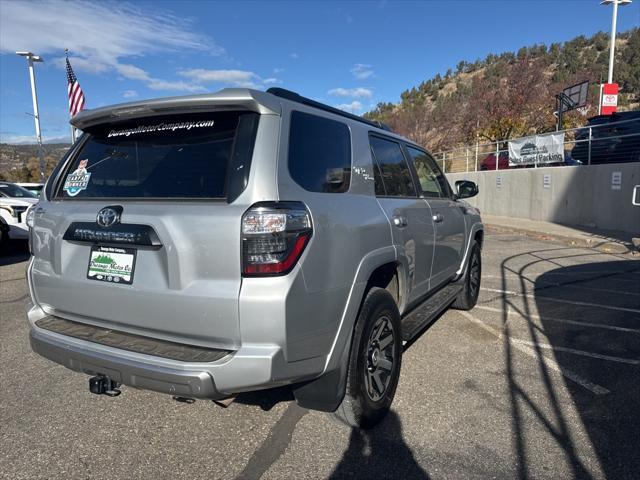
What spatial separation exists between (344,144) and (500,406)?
2.09m

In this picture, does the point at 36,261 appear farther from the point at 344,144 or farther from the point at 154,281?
the point at 344,144

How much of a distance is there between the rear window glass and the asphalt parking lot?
5.07 feet

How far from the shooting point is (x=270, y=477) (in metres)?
2.41

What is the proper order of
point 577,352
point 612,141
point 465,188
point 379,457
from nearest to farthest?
point 379,457 < point 577,352 < point 465,188 < point 612,141

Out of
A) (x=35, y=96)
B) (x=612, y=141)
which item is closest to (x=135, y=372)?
(x=612, y=141)

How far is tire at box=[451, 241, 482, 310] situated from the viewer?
515 centimetres

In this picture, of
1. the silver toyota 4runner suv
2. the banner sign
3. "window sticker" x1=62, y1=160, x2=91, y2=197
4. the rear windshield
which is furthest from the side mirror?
the banner sign

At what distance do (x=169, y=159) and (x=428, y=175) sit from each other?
9.08 feet

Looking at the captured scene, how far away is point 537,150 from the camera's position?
15.3 metres

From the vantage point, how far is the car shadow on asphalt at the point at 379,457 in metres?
2.45

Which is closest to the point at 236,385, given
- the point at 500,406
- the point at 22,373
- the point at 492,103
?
the point at 500,406

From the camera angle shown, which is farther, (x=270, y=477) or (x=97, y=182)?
(x=97, y=182)

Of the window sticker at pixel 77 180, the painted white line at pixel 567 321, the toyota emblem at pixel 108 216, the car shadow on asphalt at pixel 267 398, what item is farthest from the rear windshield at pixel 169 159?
the painted white line at pixel 567 321

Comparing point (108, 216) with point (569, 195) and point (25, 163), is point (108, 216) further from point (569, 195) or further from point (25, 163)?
point (25, 163)
